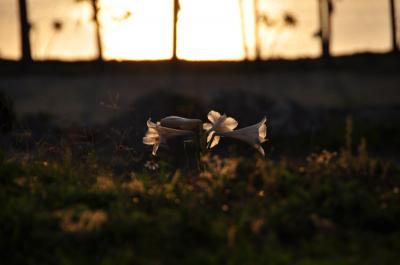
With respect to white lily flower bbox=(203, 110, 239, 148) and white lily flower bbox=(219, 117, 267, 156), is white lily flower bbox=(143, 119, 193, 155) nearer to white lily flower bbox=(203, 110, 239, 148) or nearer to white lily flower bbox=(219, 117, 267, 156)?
white lily flower bbox=(203, 110, 239, 148)

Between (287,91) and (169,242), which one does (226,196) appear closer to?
(169,242)

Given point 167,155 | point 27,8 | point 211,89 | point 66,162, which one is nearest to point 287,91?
point 211,89

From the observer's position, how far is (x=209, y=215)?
5383mm

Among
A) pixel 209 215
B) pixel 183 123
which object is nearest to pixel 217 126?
pixel 183 123

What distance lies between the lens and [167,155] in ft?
40.3

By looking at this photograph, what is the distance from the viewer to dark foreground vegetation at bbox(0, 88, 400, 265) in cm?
477

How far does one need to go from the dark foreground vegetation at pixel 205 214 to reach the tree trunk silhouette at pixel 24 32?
62.2ft

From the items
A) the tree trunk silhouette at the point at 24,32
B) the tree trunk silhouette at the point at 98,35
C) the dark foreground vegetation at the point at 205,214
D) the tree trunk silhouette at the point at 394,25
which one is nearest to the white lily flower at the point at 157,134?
the dark foreground vegetation at the point at 205,214

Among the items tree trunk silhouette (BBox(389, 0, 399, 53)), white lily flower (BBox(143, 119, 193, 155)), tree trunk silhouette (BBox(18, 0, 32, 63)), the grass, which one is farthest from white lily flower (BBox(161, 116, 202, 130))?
tree trunk silhouette (BBox(389, 0, 399, 53))

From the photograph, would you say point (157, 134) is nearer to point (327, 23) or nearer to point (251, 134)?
point (251, 134)

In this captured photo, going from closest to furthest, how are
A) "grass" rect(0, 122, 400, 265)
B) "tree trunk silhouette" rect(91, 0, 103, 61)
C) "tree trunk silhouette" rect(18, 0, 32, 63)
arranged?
"grass" rect(0, 122, 400, 265), "tree trunk silhouette" rect(91, 0, 103, 61), "tree trunk silhouette" rect(18, 0, 32, 63)

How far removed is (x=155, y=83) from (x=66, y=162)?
16422mm

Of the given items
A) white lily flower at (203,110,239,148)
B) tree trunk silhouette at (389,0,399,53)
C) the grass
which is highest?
tree trunk silhouette at (389,0,399,53)

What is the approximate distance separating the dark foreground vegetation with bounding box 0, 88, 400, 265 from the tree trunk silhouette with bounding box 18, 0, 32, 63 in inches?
747
